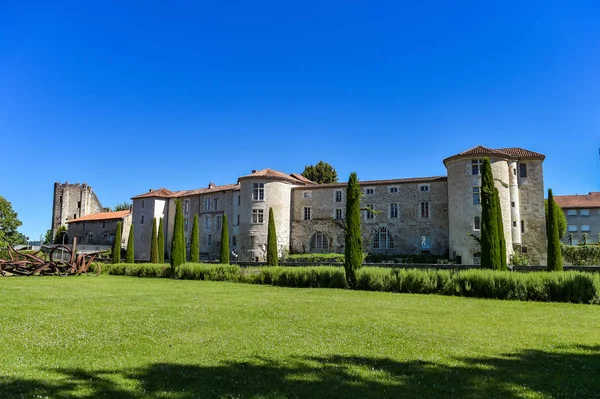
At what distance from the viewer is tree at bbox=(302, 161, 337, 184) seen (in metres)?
57.9

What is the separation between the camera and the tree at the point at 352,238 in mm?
21500

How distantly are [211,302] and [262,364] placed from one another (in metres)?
8.12

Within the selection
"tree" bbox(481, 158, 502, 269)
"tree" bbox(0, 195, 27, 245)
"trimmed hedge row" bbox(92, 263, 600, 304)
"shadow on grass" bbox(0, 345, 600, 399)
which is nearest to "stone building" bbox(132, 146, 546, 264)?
"trimmed hedge row" bbox(92, 263, 600, 304)

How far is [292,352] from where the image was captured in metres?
7.09

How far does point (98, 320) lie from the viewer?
991cm

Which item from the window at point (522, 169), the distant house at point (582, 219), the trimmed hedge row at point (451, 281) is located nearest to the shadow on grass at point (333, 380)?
the trimmed hedge row at point (451, 281)

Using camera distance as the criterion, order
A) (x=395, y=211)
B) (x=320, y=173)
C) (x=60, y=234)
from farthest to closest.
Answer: (x=60, y=234), (x=320, y=173), (x=395, y=211)

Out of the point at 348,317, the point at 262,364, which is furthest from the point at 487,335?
the point at 262,364

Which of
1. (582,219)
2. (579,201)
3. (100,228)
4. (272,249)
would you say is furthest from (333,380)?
(100,228)

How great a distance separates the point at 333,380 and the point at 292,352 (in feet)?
5.28

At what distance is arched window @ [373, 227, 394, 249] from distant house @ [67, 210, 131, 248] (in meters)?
33.0

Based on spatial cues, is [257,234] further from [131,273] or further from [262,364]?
[262,364]

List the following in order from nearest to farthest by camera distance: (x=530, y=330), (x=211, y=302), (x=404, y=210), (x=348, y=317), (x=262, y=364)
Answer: (x=262, y=364), (x=530, y=330), (x=348, y=317), (x=211, y=302), (x=404, y=210)

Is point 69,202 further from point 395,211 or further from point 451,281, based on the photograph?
point 451,281
